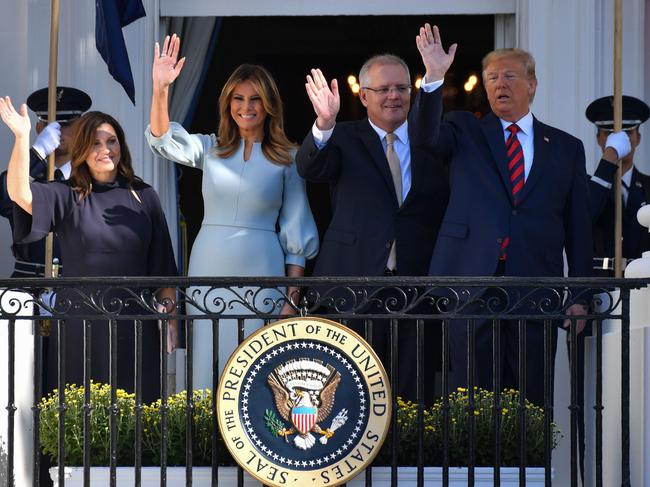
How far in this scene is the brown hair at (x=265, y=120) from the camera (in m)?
7.41

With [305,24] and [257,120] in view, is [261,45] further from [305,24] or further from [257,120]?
[257,120]

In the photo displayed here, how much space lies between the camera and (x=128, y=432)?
21.5 feet

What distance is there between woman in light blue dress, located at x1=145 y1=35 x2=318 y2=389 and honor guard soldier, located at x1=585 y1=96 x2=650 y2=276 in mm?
1425

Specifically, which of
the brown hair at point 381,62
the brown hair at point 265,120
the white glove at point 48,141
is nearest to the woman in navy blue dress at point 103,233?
the white glove at point 48,141

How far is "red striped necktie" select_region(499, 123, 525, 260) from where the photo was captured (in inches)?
282

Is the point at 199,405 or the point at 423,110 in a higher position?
the point at 423,110

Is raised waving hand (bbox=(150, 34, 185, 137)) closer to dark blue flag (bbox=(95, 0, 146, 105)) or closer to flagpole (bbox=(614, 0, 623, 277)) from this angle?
dark blue flag (bbox=(95, 0, 146, 105))

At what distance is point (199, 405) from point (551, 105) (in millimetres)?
3430

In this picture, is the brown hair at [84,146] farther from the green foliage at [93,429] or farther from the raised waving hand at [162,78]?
the green foliage at [93,429]

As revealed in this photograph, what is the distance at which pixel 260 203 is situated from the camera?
744 centimetres

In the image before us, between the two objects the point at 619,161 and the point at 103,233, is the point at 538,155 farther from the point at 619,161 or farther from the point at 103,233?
the point at 103,233

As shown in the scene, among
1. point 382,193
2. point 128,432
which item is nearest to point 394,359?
point 128,432

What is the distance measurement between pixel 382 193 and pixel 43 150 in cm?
173

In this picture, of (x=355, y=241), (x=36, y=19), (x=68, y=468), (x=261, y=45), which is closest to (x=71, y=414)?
(x=68, y=468)
